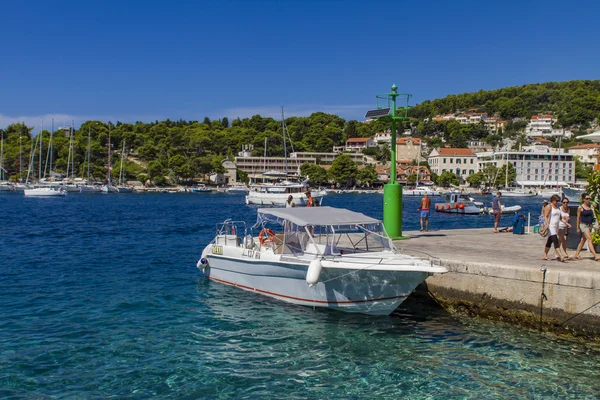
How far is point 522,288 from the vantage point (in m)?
12.8

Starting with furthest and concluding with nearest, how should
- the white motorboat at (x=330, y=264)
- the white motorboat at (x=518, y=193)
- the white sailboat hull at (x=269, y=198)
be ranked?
the white motorboat at (x=518, y=193)
the white sailboat hull at (x=269, y=198)
the white motorboat at (x=330, y=264)

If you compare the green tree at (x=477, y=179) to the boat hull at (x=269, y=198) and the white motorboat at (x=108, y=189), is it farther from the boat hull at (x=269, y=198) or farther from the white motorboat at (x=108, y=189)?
the white motorboat at (x=108, y=189)

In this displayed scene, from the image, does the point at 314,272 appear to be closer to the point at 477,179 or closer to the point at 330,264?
the point at 330,264

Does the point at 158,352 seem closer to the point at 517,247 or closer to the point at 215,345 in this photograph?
the point at 215,345

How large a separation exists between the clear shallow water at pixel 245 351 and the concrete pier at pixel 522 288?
456 millimetres

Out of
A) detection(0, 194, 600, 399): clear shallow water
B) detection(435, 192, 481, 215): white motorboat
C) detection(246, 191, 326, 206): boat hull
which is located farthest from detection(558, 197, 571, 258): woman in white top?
detection(246, 191, 326, 206): boat hull

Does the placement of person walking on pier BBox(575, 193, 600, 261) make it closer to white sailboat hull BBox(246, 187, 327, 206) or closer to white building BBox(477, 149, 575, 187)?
white sailboat hull BBox(246, 187, 327, 206)

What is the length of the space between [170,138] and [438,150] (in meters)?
86.4

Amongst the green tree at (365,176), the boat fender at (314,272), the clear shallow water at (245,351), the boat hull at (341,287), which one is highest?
the green tree at (365,176)

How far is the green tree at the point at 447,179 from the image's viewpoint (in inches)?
6166

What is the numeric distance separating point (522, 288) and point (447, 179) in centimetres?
14878

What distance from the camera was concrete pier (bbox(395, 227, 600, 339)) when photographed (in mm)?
11914

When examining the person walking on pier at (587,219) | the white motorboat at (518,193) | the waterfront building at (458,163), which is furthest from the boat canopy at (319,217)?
the waterfront building at (458,163)

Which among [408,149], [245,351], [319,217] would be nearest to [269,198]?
[319,217]
